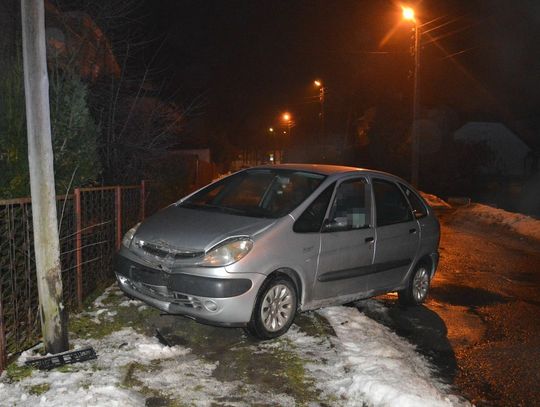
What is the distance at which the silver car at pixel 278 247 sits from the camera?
15.5 feet

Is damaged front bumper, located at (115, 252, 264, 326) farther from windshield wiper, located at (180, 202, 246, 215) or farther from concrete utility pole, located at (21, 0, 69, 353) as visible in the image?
windshield wiper, located at (180, 202, 246, 215)

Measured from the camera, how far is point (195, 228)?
5.08 meters

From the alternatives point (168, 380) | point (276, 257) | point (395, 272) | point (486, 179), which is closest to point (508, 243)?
point (395, 272)

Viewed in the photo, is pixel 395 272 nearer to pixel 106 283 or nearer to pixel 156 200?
pixel 106 283

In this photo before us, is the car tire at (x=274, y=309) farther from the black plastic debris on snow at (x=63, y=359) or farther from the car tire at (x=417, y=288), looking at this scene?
the car tire at (x=417, y=288)

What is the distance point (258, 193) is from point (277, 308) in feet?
5.33

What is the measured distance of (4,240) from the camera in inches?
169

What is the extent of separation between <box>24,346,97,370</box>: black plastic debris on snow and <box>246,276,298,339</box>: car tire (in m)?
1.37

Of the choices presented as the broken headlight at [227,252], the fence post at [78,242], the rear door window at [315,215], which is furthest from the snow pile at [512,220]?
the fence post at [78,242]

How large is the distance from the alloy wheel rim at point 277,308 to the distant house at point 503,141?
4724 centimetres

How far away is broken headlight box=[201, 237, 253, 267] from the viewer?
15.3ft

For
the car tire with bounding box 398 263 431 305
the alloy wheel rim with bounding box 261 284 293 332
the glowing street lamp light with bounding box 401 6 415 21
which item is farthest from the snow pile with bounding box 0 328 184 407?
the glowing street lamp light with bounding box 401 6 415 21

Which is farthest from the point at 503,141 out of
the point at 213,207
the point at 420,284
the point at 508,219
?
the point at 213,207

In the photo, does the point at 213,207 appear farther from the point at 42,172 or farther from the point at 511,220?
the point at 511,220
